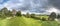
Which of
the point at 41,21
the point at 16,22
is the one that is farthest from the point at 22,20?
the point at 41,21

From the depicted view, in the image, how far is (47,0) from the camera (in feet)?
8.23

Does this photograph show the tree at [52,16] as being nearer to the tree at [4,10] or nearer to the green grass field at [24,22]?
the green grass field at [24,22]

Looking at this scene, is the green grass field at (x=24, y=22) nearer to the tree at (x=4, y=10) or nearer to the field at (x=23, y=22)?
the field at (x=23, y=22)

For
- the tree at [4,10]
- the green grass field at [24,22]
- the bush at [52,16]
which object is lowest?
the green grass field at [24,22]

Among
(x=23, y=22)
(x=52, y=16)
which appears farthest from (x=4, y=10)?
(x=52, y=16)

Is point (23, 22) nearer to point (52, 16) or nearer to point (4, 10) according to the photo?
point (4, 10)

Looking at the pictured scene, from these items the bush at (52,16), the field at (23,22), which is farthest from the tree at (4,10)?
the bush at (52,16)

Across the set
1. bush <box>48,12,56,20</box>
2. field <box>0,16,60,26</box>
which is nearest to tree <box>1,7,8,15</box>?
field <box>0,16,60,26</box>

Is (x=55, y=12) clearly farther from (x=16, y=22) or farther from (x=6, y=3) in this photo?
(x=6, y=3)

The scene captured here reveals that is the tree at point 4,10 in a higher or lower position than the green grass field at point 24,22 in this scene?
higher

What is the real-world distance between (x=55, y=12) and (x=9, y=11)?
28.6 inches

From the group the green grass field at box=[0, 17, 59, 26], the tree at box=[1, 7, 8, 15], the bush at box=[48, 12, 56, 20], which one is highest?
the tree at box=[1, 7, 8, 15]

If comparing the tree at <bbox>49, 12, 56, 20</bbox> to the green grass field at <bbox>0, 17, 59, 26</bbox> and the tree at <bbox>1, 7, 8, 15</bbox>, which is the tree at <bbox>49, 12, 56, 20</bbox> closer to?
the green grass field at <bbox>0, 17, 59, 26</bbox>

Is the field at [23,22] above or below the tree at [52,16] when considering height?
below
